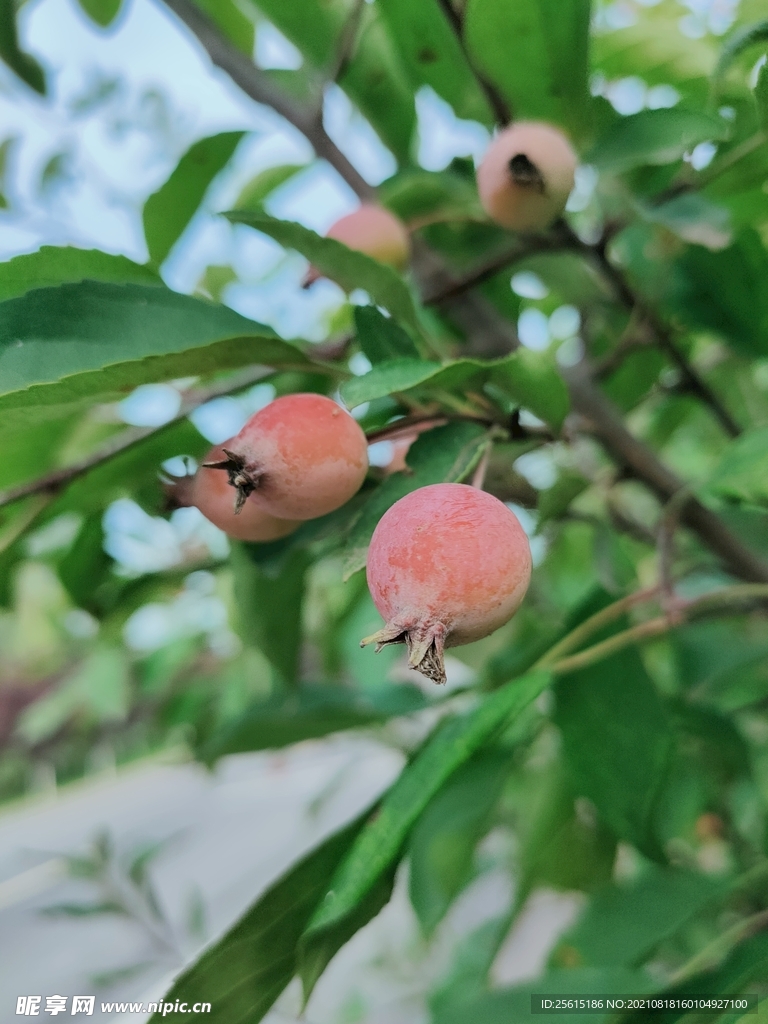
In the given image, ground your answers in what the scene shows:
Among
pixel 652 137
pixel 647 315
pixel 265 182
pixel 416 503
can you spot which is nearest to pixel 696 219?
pixel 652 137

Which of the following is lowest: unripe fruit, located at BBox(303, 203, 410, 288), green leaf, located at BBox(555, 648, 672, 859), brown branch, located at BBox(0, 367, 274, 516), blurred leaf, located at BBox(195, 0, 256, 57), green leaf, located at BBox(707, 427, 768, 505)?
green leaf, located at BBox(555, 648, 672, 859)

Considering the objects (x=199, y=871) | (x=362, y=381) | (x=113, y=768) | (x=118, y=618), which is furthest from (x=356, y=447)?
(x=113, y=768)

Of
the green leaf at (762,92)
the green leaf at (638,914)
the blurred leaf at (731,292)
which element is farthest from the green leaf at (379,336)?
the green leaf at (638,914)

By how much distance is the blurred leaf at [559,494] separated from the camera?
39cm

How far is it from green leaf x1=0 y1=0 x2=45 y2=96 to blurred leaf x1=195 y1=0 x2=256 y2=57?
0.13m

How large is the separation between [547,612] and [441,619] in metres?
0.69

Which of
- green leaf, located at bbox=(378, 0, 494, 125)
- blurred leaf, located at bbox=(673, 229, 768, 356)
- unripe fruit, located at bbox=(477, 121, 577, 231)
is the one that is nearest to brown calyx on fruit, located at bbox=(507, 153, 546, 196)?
unripe fruit, located at bbox=(477, 121, 577, 231)

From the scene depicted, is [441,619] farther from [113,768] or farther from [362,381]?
[113,768]

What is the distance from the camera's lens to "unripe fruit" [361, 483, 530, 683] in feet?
0.70

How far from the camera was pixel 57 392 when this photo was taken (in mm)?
254

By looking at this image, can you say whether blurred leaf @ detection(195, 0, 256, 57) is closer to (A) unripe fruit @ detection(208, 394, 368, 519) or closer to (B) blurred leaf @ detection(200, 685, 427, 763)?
(A) unripe fruit @ detection(208, 394, 368, 519)

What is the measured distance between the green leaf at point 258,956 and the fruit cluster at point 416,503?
0.50ft

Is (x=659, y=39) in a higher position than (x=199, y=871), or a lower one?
higher

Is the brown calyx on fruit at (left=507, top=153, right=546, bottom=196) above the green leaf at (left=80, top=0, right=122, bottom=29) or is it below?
below
